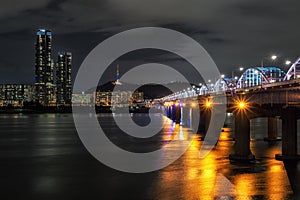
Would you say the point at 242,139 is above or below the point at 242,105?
below

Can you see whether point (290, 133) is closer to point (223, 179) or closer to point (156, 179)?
point (223, 179)

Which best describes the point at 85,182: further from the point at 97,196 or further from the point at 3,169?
the point at 3,169

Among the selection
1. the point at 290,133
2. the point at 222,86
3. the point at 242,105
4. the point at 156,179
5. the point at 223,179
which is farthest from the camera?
the point at 222,86

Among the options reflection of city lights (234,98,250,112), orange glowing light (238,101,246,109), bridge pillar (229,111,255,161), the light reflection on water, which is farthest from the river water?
orange glowing light (238,101,246,109)

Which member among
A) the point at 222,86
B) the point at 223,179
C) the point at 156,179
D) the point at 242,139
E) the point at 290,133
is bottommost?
the point at 156,179

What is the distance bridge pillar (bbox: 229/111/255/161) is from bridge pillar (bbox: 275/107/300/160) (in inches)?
119

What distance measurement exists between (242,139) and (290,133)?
13.4ft

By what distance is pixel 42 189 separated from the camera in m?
28.8

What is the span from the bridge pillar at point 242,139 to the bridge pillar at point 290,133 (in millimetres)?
3030

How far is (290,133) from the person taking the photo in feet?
125

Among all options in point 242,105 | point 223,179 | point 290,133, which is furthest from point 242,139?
point 223,179

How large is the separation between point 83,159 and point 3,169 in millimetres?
8747

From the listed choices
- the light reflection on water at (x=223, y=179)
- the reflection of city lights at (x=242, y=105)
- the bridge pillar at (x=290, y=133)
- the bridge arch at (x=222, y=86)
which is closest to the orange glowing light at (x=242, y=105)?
the reflection of city lights at (x=242, y=105)

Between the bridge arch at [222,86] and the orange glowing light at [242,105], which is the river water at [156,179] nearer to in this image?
the orange glowing light at [242,105]
